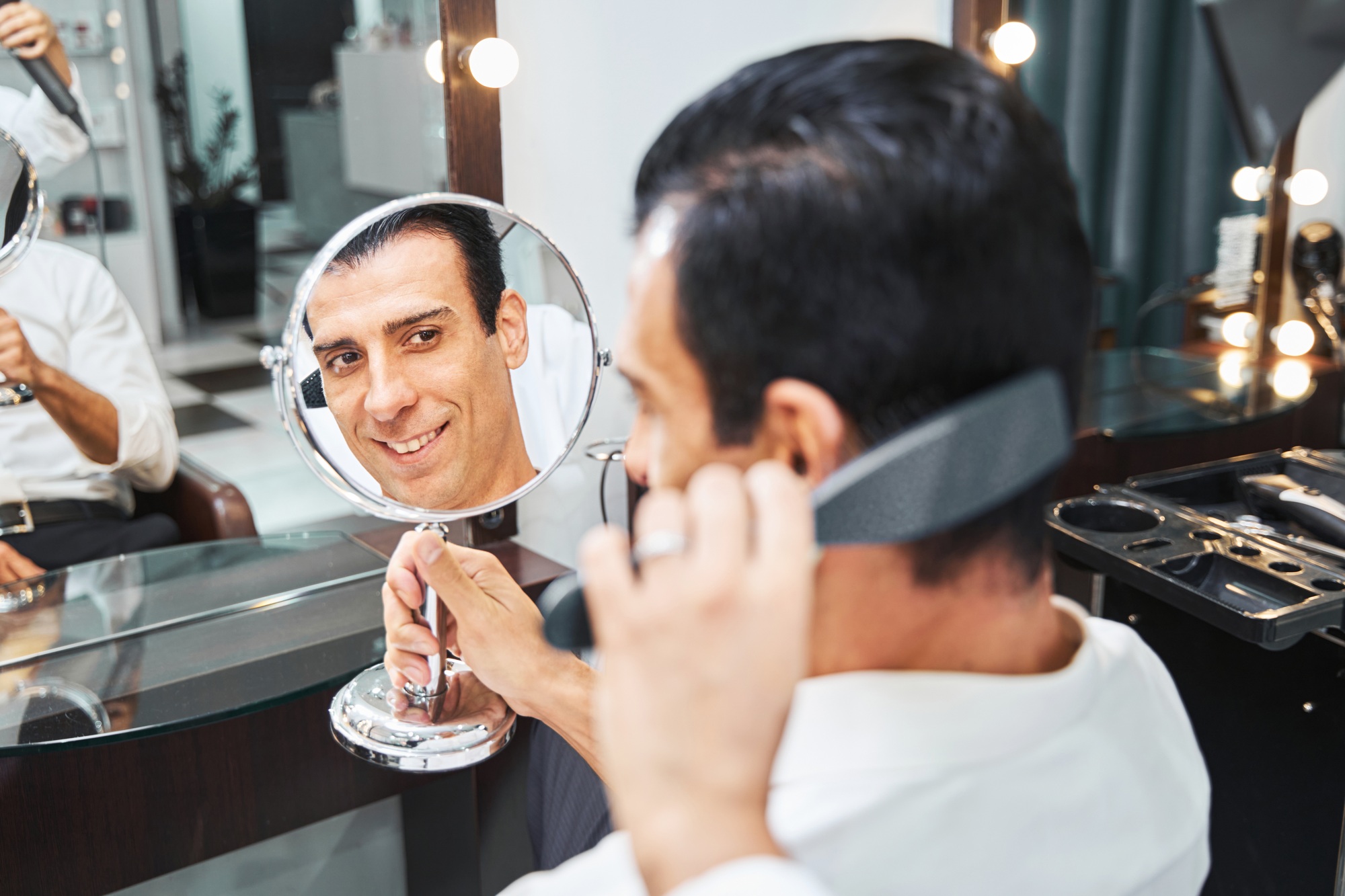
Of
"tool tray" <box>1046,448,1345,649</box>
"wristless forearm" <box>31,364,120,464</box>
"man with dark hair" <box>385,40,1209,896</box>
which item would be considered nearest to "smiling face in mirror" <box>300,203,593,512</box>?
"man with dark hair" <box>385,40,1209,896</box>

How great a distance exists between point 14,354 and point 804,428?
1042 mm

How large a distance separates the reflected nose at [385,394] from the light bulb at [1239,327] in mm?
2232

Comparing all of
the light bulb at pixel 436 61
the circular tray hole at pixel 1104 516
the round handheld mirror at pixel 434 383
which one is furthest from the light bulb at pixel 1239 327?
the round handheld mirror at pixel 434 383

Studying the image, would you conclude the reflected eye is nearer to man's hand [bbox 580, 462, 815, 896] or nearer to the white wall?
man's hand [bbox 580, 462, 815, 896]

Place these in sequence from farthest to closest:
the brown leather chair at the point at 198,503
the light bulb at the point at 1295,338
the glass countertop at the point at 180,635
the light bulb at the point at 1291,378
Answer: the light bulb at the point at 1295,338 → the light bulb at the point at 1291,378 → the brown leather chair at the point at 198,503 → the glass countertop at the point at 180,635

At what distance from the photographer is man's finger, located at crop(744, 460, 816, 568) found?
44cm

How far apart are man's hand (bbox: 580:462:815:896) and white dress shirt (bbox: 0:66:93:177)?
102 centimetres

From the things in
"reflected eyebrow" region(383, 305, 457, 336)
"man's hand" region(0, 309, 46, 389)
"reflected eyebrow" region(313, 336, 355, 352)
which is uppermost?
"reflected eyebrow" region(383, 305, 457, 336)

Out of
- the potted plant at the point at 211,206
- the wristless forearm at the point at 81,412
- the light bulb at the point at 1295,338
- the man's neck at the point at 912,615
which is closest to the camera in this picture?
the man's neck at the point at 912,615

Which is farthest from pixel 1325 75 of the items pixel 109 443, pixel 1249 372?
pixel 109 443

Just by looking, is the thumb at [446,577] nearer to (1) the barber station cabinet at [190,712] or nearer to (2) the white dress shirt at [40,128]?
(1) the barber station cabinet at [190,712]

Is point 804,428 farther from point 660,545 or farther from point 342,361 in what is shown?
point 342,361

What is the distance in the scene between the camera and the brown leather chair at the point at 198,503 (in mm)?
1404

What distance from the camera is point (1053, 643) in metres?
0.64
